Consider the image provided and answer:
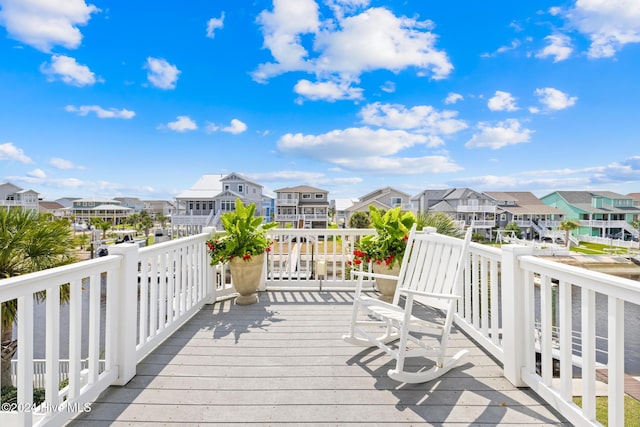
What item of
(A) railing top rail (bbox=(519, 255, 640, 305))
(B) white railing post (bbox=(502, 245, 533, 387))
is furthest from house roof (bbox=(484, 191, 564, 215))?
(A) railing top rail (bbox=(519, 255, 640, 305))

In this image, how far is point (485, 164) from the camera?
25.6 meters

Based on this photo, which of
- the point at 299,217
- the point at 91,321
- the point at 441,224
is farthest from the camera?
the point at 299,217

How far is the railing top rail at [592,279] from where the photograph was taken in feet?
4.39

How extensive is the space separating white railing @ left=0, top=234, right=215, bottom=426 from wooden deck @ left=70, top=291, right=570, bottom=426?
0.13 meters

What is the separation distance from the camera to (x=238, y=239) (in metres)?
3.81

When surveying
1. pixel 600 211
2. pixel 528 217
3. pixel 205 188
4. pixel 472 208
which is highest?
pixel 205 188

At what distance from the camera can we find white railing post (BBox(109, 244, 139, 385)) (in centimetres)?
215

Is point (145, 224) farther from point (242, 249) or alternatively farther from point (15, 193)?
point (242, 249)

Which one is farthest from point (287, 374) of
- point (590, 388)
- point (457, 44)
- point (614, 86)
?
point (614, 86)

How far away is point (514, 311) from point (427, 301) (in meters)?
0.84

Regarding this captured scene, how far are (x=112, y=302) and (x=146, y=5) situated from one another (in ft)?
26.4

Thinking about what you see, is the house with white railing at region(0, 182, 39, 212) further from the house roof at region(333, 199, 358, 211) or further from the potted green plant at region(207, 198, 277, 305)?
the potted green plant at region(207, 198, 277, 305)

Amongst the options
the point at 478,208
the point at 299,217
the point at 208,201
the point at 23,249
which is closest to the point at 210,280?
the point at 23,249

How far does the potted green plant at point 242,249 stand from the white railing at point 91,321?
401mm
